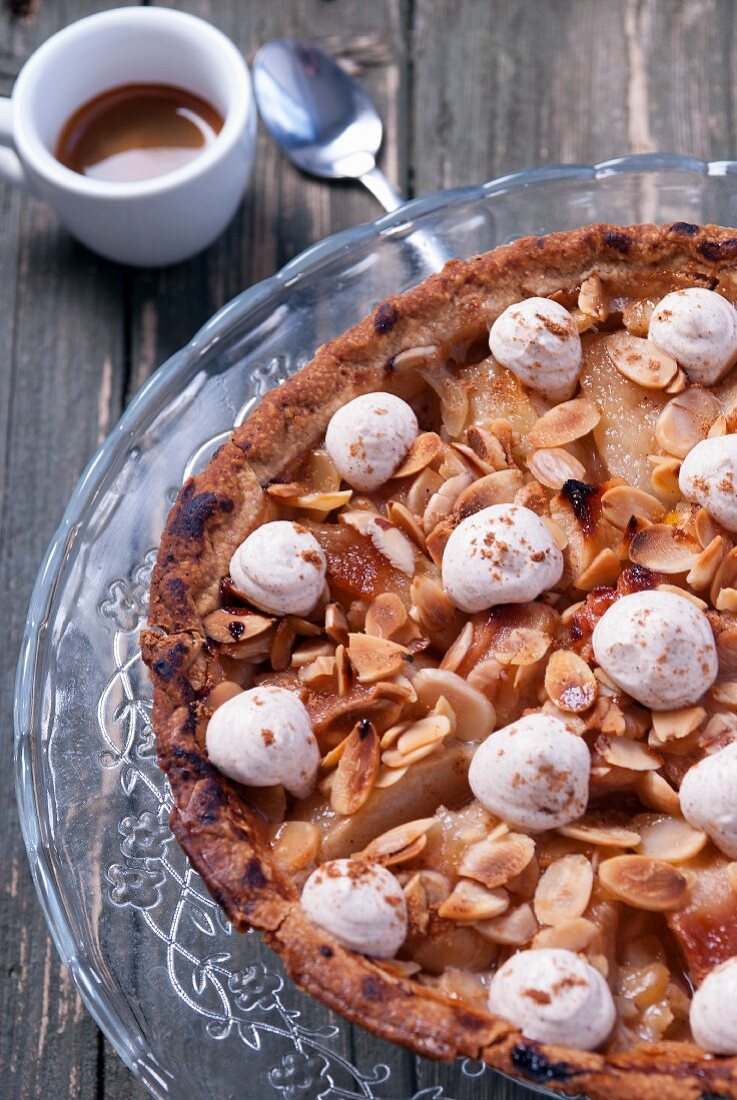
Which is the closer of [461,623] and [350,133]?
[461,623]

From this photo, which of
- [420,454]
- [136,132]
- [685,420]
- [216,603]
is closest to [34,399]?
[136,132]

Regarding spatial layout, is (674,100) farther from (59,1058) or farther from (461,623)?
(59,1058)

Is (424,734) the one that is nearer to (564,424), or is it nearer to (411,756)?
(411,756)

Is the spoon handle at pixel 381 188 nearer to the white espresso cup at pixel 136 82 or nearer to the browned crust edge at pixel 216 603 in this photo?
the white espresso cup at pixel 136 82

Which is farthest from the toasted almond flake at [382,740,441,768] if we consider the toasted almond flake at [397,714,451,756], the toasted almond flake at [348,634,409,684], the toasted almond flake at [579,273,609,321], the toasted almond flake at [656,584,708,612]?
A: the toasted almond flake at [579,273,609,321]

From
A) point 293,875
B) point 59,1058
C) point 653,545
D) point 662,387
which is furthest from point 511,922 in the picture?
point 59,1058
